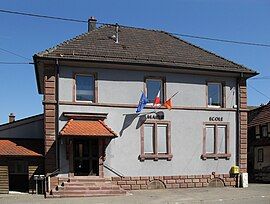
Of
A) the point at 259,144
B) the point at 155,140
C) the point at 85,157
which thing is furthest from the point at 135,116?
the point at 259,144

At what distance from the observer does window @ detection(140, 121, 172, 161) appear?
24.6 metres

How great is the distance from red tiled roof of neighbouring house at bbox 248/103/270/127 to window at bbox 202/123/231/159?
1143 cm

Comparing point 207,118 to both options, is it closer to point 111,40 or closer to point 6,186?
point 111,40

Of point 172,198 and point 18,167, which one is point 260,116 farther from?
point 18,167

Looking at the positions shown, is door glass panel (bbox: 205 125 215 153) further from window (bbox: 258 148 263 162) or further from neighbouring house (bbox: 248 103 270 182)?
window (bbox: 258 148 263 162)

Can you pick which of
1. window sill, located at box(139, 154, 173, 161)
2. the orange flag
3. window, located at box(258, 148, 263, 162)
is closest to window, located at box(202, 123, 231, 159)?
window sill, located at box(139, 154, 173, 161)

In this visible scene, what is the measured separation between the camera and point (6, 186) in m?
22.5

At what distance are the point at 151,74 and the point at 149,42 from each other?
11.5ft

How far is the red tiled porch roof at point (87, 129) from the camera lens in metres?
22.2

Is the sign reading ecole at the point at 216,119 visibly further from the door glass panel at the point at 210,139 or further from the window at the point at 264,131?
the window at the point at 264,131

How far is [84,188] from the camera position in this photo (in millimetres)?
21891

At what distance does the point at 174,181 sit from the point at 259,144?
50.2 feet

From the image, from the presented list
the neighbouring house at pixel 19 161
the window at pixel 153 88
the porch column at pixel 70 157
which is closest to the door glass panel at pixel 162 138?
the window at pixel 153 88

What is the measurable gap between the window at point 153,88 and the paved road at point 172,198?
17.2ft
